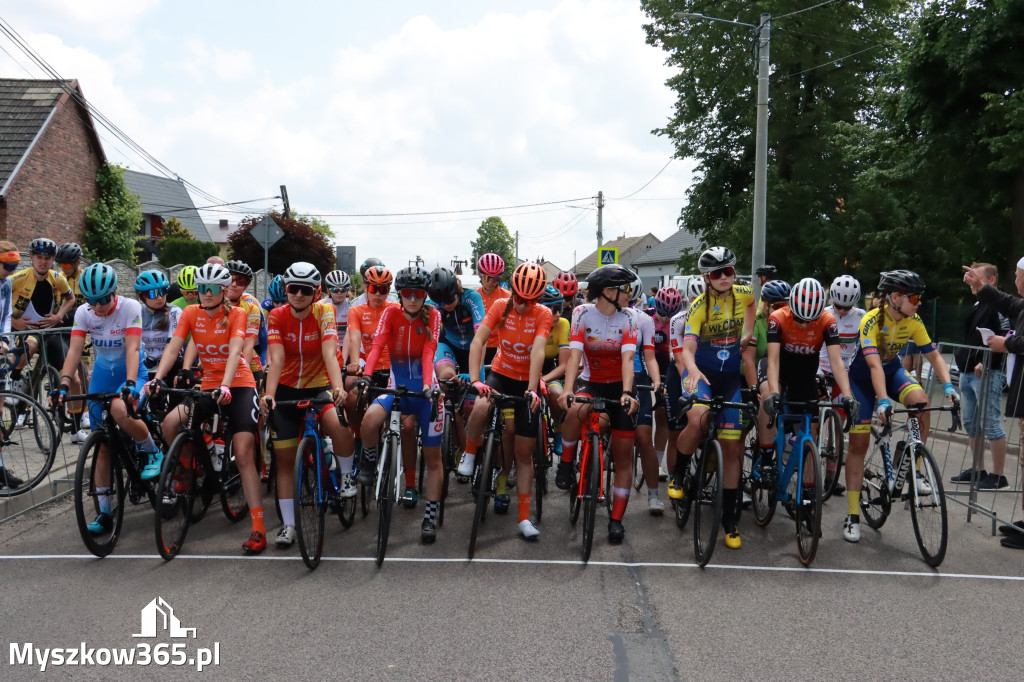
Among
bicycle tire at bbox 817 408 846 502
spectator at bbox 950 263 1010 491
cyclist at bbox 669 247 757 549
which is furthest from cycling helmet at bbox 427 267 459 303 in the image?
spectator at bbox 950 263 1010 491

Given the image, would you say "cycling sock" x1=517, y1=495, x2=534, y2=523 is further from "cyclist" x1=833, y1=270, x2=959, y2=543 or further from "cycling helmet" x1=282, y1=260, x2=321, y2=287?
"cyclist" x1=833, y1=270, x2=959, y2=543

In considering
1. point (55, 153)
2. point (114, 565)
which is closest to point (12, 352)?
point (114, 565)

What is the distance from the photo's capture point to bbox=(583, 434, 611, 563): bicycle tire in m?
5.77

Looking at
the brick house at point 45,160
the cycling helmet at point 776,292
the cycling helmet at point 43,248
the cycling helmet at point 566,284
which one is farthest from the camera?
the brick house at point 45,160

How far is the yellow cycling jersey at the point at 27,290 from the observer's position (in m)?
9.43

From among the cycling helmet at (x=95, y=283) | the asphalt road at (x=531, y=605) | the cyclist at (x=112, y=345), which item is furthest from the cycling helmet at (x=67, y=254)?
the asphalt road at (x=531, y=605)

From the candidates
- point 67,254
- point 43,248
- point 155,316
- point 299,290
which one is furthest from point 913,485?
point 43,248

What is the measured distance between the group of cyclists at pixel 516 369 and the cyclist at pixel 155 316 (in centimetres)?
2

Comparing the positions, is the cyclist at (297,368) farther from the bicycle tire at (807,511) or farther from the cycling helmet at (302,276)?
the bicycle tire at (807,511)

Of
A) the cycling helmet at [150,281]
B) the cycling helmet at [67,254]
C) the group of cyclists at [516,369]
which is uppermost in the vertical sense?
the cycling helmet at [67,254]

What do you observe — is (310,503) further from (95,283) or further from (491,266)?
(491,266)

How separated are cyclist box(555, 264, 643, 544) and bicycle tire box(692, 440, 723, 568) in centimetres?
55

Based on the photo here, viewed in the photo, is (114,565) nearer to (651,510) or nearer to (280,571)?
(280,571)

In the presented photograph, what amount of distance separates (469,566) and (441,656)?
155cm
